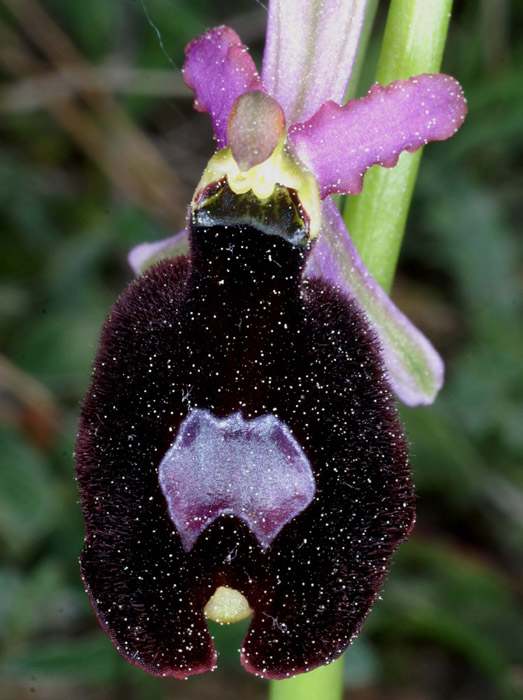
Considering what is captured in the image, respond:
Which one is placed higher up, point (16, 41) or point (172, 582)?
point (16, 41)

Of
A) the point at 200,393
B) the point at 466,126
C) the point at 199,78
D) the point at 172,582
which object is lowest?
the point at 172,582

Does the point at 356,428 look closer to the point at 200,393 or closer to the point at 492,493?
the point at 200,393

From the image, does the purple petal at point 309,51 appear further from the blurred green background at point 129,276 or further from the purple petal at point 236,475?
the blurred green background at point 129,276

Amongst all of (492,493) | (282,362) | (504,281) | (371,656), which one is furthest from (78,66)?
(282,362)

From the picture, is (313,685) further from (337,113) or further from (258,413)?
(337,113)

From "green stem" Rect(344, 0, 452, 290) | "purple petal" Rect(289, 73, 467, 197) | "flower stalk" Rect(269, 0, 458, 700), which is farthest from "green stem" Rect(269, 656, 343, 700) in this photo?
"purple petal" Rect(289, 73, 467, 197)

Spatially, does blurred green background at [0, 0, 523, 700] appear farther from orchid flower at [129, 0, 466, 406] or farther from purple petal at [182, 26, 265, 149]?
purple petal at [182, 26, 265, 149]

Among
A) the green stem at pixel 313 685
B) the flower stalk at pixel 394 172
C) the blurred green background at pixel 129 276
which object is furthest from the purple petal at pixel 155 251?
the blurred green background at pixel 129 276

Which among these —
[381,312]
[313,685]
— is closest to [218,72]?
[381,312]

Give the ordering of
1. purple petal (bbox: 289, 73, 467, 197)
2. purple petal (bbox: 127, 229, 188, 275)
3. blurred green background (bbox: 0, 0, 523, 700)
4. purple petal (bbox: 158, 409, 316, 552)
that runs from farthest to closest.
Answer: blurred green background (bbox: 0, 0, 523, 700), purple petal (bbox: 127, 229, 188, 275), purple petal (bbox: 289, 73, 467, 197), purple petal (bbox: 158, 409, 316, 552)
